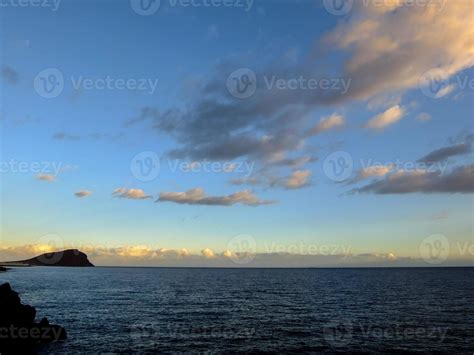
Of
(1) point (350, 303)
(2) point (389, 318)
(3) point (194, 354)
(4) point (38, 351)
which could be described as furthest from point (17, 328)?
(1) point (350, 303)

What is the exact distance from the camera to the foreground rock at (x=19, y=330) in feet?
123

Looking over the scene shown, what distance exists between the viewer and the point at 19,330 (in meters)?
40.3

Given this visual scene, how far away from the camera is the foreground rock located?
37344 mm

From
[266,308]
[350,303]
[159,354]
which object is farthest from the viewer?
[350,303]

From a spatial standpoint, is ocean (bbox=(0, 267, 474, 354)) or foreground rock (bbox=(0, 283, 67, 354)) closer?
foreground rock (bbox=(0, 283, 67, 354))

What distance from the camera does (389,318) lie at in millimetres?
55188

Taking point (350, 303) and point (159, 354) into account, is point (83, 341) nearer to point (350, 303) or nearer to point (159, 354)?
point (159, 354)

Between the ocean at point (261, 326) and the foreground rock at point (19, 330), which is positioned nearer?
the foreground rock at point (19, 330)

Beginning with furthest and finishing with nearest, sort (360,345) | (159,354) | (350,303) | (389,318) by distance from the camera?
(350,303) < (389,318) < (360,345) < (159,354)

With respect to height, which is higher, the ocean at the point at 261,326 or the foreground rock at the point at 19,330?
the foreground rock at the point at 19,330

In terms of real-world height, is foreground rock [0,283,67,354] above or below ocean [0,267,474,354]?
above

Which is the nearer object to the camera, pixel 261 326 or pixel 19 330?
pixel 19 330

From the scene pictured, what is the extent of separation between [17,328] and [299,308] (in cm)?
4291

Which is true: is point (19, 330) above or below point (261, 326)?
above
